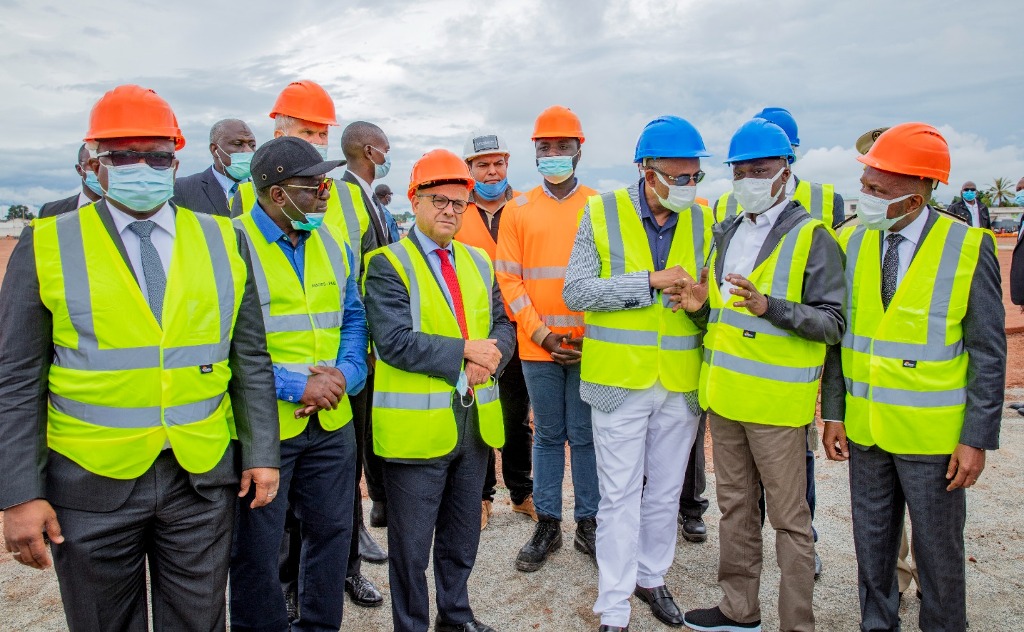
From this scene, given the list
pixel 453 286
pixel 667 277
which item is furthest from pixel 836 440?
pixel 453 286

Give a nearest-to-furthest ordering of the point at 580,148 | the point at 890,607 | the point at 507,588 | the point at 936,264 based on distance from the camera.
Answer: the point at 936,264 < the point at 890,607 < the point at 507,588 < the point at 580,148

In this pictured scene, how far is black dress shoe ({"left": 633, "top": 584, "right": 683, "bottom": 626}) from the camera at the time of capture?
4.03 metres

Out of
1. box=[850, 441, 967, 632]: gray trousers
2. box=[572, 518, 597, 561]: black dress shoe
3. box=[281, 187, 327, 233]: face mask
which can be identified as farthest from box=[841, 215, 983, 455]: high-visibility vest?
box=[281, 187, 327, 233]: face mask

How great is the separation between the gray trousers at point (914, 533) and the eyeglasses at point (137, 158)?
11.2ft

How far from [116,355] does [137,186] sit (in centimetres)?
63

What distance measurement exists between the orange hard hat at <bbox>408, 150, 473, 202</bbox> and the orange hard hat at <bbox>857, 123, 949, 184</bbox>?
1991 mm

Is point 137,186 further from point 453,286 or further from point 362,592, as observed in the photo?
point 362,592

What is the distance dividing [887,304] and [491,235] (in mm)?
2857

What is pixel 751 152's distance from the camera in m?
3.66

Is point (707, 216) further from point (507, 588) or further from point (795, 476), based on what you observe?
point (507, 588)

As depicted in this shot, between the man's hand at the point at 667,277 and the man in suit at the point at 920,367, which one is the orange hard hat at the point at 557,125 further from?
the man in suit at the point at 920,367

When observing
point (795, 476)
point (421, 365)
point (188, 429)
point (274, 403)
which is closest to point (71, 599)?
point (188, 429)

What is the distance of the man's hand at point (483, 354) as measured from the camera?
3.48 metres

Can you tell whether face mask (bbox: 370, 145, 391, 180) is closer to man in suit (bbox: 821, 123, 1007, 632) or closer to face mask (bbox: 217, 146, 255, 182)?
face mask (bbox: 217, 146, 255, 182)
